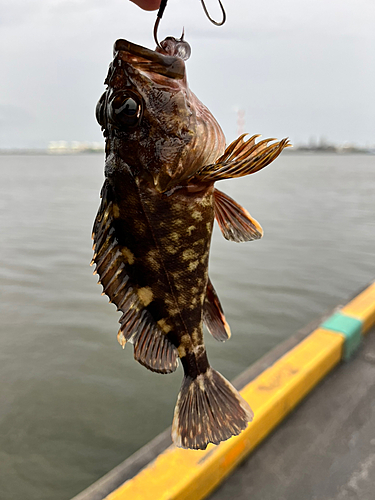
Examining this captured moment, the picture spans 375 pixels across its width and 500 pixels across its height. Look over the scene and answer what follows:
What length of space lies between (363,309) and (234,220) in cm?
339

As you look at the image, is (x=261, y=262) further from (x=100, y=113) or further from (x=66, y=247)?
(x=100, y=113)

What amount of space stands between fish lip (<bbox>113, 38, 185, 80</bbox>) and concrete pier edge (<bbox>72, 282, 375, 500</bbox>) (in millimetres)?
2140

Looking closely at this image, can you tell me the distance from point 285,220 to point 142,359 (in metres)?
11.6

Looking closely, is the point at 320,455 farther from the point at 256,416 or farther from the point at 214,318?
the point at 214,318

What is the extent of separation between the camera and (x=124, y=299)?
1437 millimetres

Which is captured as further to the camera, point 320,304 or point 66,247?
point 66,247

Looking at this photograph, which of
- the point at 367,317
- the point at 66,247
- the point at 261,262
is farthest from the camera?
the point at 66,247

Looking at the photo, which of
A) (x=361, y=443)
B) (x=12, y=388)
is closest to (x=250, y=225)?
(x=361, y=443)

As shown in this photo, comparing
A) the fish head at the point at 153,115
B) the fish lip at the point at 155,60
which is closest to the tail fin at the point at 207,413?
the fish head at the point at 153,115

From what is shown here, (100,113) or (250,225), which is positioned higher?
(100,113)

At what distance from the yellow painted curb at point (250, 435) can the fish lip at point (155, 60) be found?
2138 mm

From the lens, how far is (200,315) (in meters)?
1.60

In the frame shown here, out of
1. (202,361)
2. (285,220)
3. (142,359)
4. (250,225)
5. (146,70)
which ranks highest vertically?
(146,70)

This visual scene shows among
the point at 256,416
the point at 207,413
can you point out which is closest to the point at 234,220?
the point at 207,413
